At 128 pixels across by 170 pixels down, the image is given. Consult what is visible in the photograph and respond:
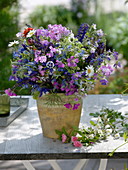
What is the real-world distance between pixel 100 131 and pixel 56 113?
11.2 inches

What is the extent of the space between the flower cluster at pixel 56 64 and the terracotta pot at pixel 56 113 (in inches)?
1.7

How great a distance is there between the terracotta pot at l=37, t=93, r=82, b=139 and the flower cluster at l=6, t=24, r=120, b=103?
0.04m

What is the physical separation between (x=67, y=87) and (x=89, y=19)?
576 cm

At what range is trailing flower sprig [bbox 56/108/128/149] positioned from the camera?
1.82 m

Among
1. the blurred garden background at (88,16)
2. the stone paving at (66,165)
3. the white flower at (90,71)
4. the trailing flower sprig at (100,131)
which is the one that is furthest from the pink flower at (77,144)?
the blurred garden background at (88,16)

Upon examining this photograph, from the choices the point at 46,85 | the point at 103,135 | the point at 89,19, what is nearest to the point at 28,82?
the point at 46,85

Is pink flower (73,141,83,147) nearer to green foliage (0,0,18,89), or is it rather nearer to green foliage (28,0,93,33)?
green foliage (0,0,18,89)

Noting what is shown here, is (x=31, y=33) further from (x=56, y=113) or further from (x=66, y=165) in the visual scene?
(x=66, y=165)

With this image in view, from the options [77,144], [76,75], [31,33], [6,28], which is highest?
[6,28]

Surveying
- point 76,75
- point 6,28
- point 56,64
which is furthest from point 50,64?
point 6,28

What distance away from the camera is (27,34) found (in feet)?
5.99

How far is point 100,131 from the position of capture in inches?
75.4

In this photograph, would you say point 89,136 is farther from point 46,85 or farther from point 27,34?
point 27,34

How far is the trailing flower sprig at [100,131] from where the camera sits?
1818mm
